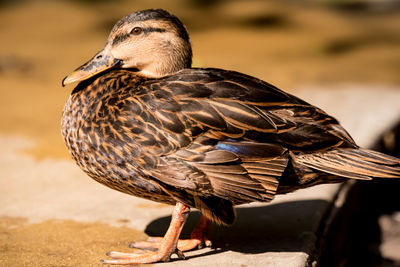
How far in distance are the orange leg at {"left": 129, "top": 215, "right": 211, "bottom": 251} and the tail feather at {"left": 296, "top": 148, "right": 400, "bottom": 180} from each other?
74cm

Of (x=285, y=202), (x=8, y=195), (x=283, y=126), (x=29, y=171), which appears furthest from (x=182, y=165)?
(x=29, y=171)

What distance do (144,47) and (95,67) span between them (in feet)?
0.94

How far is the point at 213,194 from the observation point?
9.65 ft

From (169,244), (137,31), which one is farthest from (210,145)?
(137,31)

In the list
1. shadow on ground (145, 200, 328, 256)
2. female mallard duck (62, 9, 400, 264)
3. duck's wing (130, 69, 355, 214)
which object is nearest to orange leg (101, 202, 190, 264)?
female mallard duck (62, 9, 400, 264)

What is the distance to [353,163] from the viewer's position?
303 centimetres

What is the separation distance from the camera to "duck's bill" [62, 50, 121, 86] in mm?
3352

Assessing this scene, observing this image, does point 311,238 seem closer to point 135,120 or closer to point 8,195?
point 135,120

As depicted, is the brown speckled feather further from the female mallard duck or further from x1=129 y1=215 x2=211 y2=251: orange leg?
x1=129 y1=215 x2=211 y2=251: orange leg

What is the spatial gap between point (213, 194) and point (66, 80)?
1.07 m

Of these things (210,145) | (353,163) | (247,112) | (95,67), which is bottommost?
(353,163)

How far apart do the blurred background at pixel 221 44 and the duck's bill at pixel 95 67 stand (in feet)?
5.70

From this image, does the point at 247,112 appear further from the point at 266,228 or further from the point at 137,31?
the point at 266,228

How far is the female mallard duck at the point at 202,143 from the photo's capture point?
295 cm
